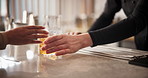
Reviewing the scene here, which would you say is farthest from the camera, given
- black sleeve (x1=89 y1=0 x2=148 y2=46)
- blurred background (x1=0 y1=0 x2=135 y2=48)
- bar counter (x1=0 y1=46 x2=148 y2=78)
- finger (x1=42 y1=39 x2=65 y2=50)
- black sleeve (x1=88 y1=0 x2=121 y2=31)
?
blurred background (x1=0 y1=0 x2=135 y2=48)

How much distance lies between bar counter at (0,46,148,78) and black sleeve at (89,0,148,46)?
8 centimetres

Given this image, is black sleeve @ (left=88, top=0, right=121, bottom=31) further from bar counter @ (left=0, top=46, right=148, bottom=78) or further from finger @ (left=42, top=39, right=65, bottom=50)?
finger @ (left=42, top=39, right=65, bottom=50)

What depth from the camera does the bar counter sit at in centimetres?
59

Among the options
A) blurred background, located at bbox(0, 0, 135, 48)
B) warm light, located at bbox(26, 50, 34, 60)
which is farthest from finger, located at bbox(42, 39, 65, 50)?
blurred background, located at bbox(0, 0, 135, 48)

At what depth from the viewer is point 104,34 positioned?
84 centimetres

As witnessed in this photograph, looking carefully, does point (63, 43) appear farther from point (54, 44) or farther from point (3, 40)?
point (3, 40)

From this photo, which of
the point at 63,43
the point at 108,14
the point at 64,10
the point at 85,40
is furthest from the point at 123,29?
the point at 64,10

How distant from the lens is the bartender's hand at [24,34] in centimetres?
69

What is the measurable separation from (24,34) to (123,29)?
1.47ft

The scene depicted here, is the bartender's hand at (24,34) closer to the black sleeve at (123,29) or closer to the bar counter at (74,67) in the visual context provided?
the bar counter at (74,67)

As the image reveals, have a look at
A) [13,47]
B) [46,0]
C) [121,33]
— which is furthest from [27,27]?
[46,0]

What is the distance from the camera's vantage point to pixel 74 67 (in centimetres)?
67

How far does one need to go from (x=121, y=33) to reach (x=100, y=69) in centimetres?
30

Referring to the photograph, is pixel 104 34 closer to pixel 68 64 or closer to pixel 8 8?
pixel 68 64
